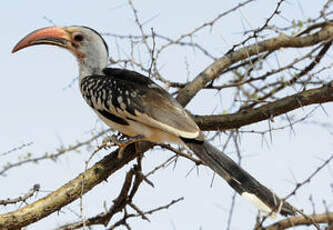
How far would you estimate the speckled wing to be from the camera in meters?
3.49

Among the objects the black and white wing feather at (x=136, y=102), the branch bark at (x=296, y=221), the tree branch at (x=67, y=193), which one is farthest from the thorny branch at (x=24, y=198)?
the branch bark at (x=296, y=221)

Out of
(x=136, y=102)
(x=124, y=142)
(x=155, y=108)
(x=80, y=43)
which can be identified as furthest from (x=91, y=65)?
(x=124, y=142)

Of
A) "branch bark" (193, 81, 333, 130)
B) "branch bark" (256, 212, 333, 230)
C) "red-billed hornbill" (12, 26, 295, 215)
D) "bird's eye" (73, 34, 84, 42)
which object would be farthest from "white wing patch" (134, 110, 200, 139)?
"bird's eye" (73, 34, 84, 42)

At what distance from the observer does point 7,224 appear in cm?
308

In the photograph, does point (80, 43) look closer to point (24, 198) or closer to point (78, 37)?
point (78, 37)

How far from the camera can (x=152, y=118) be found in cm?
357

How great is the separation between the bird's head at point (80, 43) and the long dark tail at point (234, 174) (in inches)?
53.6

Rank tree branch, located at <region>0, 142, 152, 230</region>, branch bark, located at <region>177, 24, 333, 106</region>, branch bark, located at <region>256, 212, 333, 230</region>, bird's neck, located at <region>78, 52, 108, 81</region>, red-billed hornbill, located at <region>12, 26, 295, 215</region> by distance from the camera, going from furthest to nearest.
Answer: bird's neck, located at <region>78, 52, 108, 81</region>
branch bark, located at <region>177, 24, 333, 106</region>
red-billed hornbill, located at <region>12, 26, 295, 215</region>
tree branch, located at <region>0, 142, 152, 230</region>
branch bark, located at <region>256, 212, 333, 230</region>

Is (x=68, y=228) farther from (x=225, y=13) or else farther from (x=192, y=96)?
(x=225, y=13)

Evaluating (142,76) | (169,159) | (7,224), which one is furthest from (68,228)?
(142,76)

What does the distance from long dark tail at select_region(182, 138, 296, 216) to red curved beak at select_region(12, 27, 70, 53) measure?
1686mm

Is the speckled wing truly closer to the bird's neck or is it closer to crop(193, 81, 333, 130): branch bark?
crop(193, 81, 333, 130): branch bark

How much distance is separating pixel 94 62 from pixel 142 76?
715 mm

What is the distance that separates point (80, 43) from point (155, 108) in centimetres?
137
